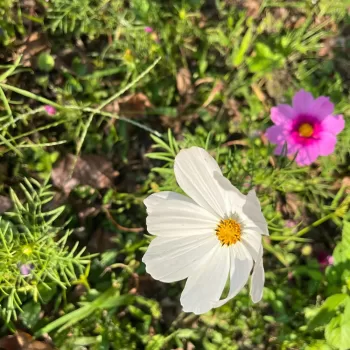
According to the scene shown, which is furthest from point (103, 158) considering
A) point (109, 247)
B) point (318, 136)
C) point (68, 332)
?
point (318, 136)

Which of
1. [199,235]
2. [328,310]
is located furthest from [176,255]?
[328,310]

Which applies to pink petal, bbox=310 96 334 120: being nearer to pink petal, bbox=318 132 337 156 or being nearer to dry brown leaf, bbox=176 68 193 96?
pink petal, bbox=318 132 337 156

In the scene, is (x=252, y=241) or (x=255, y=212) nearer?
(x=255, y=212)

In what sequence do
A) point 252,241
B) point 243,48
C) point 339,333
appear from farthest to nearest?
1. point 243,48
2. point 339,333
3. point 252,241

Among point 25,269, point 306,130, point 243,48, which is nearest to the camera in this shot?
point 25,269

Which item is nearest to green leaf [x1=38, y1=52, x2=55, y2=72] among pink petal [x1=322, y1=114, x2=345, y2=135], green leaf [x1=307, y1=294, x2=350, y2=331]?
pink petal [x1=322, y1=114, x2=345, y2=135]

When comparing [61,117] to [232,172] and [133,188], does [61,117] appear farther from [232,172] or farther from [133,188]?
[232,172]

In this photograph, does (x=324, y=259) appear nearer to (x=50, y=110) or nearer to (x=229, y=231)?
(x=229, y=231)
